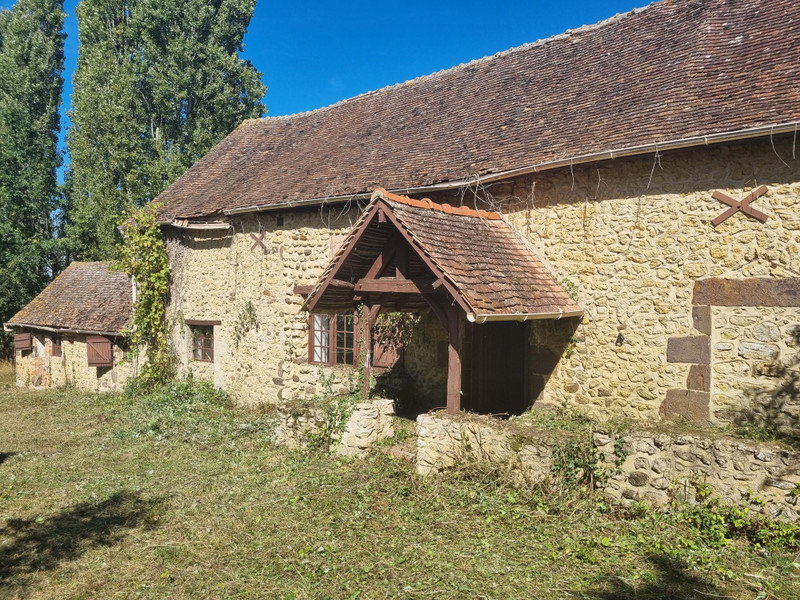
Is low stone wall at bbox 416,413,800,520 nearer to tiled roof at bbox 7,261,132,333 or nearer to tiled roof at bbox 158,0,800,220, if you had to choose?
tiled roof at bbox 158,0,800,220

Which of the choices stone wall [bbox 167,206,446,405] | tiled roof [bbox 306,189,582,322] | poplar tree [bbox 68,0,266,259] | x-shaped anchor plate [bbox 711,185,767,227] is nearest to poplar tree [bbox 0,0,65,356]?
poplar tree [bbox 68,0,266,259]

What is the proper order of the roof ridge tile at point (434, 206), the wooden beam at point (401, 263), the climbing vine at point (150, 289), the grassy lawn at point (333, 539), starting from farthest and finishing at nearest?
the climbing vine at point (150, 289)
the wooden beam at point (401, 263)
the roof ridge tile at point (434, 206)
the grassy lawn at point (333, 539)

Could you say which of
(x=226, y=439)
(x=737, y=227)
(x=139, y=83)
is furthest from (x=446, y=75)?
(x=139, y=83)

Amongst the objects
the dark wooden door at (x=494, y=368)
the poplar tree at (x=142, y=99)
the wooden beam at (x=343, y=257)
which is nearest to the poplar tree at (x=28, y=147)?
the poplar tree at (x=142, y=99)

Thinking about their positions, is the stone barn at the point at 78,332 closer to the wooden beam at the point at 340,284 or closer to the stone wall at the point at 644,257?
the wooden beam at the point at 340,284

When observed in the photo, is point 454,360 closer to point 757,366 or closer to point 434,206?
point 434,206

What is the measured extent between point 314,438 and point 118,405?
21.4 feet

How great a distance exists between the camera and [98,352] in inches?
558

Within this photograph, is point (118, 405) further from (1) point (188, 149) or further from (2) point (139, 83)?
(2) point (139, 83)

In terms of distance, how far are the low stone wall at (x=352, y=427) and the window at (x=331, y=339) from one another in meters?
2.33

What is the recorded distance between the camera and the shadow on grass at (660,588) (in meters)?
4.26

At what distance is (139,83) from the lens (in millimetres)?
20844

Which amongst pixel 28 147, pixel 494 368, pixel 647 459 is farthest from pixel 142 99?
pixel 647 459

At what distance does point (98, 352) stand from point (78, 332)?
1.20m
